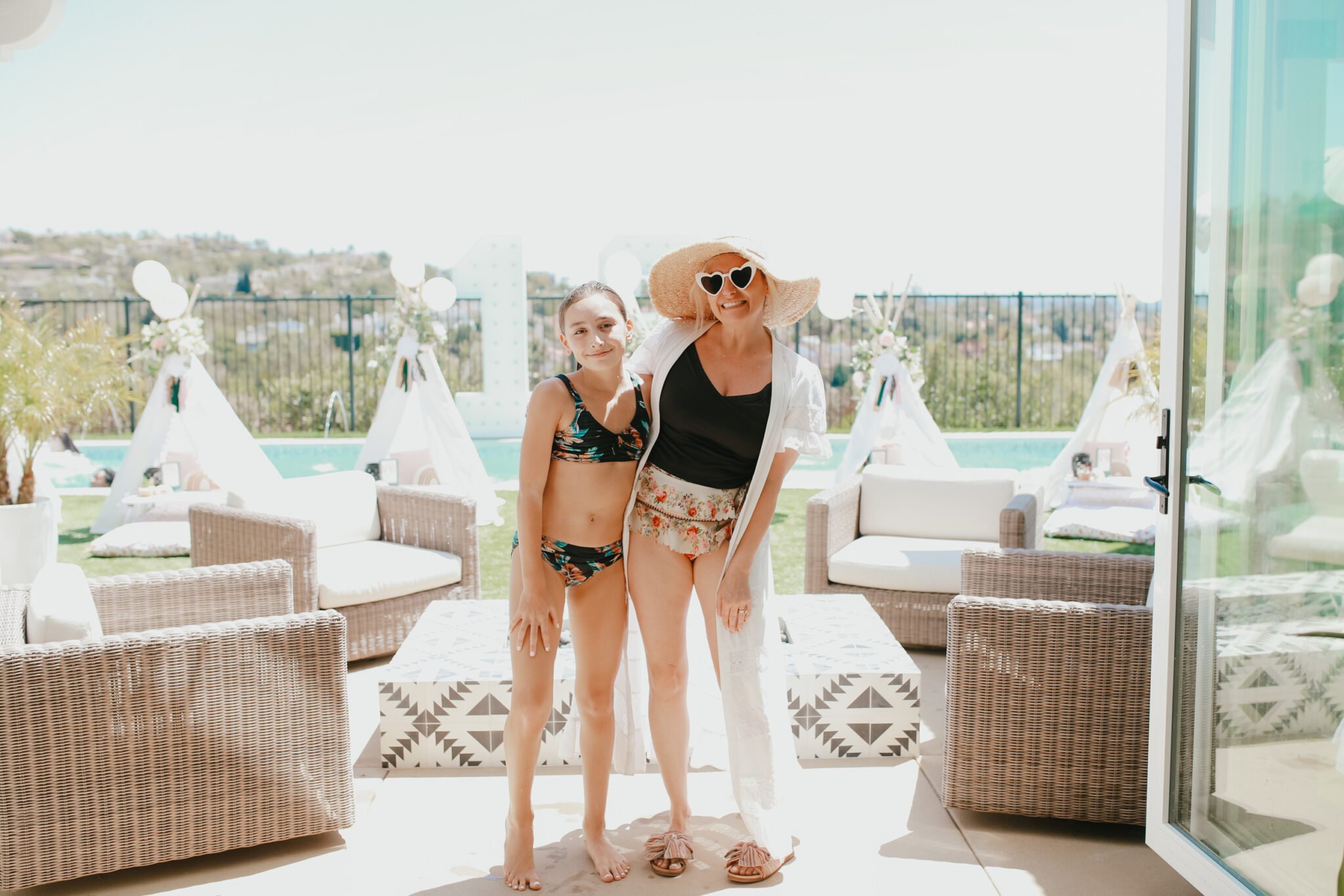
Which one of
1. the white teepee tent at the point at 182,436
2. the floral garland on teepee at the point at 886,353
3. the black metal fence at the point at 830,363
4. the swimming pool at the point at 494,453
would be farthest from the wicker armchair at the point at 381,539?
the black metal fence at the point at 830,363

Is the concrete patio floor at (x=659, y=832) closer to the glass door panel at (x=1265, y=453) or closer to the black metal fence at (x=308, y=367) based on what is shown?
the glass door panel at (x=1265, y=453)

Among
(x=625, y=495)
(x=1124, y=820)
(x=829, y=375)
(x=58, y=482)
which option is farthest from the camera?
(x=829, y=375)

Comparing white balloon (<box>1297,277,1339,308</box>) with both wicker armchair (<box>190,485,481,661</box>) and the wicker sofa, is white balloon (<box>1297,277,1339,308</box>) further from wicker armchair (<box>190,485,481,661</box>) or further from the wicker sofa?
wicker armchair (<box>190,485,481,661</box>)

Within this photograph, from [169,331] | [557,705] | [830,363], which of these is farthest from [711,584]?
[830,363]

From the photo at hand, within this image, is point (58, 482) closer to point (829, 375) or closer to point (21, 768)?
point (21, 768)

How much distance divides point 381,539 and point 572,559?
2.63 metres

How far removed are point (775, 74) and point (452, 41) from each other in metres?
8.32

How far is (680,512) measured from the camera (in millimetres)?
2490

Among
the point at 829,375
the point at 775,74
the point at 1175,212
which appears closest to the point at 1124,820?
the point at 1175,212

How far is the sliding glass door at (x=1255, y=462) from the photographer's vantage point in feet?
6.28

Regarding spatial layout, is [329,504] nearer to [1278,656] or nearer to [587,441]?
[587,441]

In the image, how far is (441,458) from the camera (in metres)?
7.47

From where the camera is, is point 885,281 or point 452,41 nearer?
point 885,281

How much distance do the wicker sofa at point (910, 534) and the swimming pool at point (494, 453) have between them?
632cm
